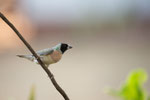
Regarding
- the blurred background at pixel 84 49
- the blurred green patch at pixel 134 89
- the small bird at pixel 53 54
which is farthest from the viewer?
the blurred background at pixel 84 49

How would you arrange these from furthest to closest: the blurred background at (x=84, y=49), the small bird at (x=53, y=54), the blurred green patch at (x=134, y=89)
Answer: the blurred background at (x=84, y=49) < the small bird at (x=53, y=54) < the blurred green patch at (x=134, y=89)

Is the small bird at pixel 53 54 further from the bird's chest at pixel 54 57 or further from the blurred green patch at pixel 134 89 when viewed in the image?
the blurred green patch at pixel 134 89

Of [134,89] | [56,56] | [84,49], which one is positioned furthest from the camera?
[84,49]

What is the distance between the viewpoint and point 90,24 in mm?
3299

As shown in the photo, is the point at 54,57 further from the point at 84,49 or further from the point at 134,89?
the point at 84,49

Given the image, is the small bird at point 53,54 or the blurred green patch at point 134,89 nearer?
the blurred green patch at point 134,89

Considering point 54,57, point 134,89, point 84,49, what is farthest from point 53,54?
point 84,49

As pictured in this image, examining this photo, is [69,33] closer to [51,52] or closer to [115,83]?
[115,83]

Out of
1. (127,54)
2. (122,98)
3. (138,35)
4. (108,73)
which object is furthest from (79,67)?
(122,98)

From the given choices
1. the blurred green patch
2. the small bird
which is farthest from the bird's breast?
the blurred green patch

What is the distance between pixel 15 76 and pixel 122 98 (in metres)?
2.29

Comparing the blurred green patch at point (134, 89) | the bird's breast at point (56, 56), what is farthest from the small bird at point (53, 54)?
the blurred green patch at point (134, 89)

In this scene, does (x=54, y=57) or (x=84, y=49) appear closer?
(x=54, y=57)

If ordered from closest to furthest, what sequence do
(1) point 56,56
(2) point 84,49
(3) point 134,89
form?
(3) point 134,89
(1) point 56,56
(2) point 84,49
